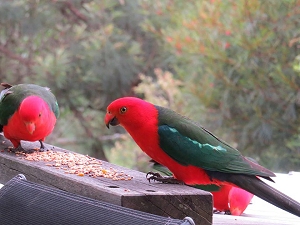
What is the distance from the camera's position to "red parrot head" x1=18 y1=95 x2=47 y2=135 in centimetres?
259

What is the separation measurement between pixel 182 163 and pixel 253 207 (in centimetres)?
91

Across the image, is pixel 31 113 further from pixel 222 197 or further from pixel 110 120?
pixel 222 197

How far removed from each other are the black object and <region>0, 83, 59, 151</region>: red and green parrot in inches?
37.8

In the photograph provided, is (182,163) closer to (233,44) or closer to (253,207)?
(253,207)

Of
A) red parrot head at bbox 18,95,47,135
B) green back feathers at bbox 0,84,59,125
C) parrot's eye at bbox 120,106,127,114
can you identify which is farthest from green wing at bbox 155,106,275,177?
green back feathers at bbox 0,84,59,125

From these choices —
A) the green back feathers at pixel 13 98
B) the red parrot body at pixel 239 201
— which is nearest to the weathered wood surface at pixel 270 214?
the red parrot body at pixel 239 201

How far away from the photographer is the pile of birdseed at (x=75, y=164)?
188 cm

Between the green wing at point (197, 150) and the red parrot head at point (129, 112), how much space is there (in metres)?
0.07

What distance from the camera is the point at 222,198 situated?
2697 millimetres

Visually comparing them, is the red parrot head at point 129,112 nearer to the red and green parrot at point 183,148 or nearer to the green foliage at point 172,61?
the red and green parrot at point 183,148

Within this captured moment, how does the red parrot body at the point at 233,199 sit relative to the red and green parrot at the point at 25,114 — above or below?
below

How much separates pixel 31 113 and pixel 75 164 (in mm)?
614

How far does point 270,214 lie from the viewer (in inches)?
99.3

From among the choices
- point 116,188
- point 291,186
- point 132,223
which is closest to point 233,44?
point 291,186
